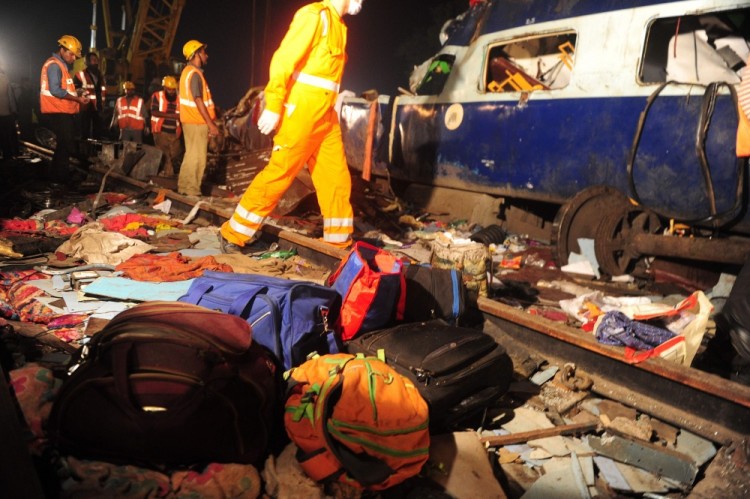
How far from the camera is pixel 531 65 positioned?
676cm

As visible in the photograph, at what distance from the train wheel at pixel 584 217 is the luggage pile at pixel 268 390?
2.45 m

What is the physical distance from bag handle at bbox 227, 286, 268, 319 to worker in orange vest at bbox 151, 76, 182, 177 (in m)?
7.58

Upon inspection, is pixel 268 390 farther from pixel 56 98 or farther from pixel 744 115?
pixel 56 98

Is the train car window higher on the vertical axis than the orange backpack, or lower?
higher

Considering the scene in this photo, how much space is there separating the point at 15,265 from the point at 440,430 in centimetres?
366

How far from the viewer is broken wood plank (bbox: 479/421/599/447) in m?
2.24

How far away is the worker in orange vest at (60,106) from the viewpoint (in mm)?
8453

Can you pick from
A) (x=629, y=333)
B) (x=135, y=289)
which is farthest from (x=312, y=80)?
(x=629, y=333)

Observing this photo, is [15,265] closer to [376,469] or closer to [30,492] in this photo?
[30,492]

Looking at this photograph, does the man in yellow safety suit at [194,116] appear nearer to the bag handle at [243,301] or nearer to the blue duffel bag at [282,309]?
the blue duffel bag at [282,309]

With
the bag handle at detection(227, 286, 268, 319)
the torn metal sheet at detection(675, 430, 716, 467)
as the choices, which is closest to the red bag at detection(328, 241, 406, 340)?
the bag handle at detection(227, 286, 268, 319)

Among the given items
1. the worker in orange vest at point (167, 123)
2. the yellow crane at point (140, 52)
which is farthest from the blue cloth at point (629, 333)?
the yellow crane at point (140, 52)

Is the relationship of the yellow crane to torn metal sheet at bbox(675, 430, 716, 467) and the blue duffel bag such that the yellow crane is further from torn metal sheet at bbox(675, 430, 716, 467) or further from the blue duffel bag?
torn metal sheet at bbox(675, 430, 716, 467)

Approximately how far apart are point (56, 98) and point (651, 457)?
1000cm
